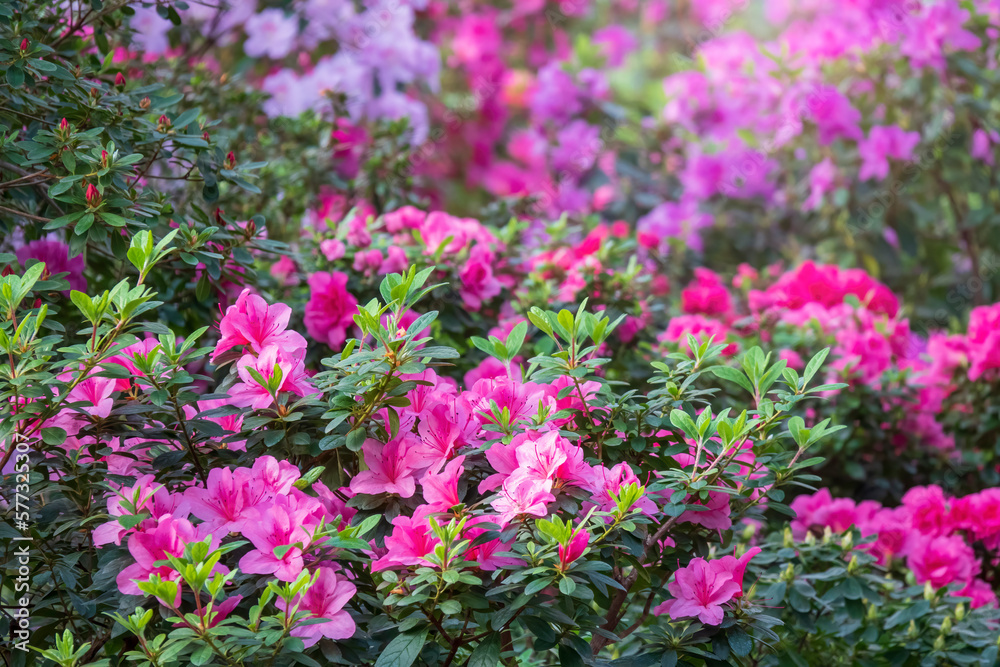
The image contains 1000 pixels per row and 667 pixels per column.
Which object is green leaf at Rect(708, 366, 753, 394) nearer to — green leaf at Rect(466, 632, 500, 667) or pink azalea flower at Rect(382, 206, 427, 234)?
green leaf at Rect(466, 632, 500, 667)

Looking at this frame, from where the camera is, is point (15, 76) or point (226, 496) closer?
point (226, 496)

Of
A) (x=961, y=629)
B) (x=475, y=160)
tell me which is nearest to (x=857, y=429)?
(x=961, y=629)

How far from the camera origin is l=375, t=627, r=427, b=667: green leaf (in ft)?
3.43

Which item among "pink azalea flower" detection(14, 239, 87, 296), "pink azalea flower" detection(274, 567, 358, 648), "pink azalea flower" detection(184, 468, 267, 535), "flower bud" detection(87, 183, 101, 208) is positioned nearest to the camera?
"pink azalea flower" detection(274, 567, 358, 648)

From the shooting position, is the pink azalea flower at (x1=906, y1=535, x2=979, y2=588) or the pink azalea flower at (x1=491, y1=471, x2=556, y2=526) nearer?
the pink azalea flower at (x1=491, y1=471, x2=556, y2=526)

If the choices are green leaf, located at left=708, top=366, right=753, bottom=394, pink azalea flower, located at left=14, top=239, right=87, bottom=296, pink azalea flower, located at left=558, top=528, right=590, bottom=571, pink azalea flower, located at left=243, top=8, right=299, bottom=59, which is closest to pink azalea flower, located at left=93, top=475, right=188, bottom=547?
pink azalea flower, located at left=558, top=528, right=590, bottom=571

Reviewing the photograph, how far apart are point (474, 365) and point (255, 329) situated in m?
0.84

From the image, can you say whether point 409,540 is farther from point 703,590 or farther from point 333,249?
point 333,249

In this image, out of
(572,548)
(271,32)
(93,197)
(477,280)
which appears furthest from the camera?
(271,32)

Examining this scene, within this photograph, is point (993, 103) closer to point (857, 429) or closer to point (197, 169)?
point (857, 429)

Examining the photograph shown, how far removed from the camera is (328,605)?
3.52ft

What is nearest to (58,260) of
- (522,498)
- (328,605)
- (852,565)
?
(328,605)

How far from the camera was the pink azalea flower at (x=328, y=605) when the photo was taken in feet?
3.42

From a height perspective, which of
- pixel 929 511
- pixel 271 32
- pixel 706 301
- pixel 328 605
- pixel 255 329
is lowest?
pixel 929 511
